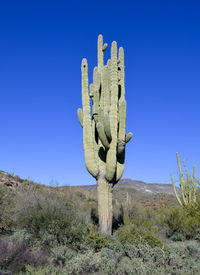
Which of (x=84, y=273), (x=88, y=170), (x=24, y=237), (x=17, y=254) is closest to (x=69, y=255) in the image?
(x=84, y=273)

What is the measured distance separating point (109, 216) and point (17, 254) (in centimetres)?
459

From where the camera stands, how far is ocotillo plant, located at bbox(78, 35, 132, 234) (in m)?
10.1

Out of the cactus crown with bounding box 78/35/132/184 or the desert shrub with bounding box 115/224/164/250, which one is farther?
the cactus crown with bounding box 78/35/132/184

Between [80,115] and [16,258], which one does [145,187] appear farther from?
[16,258]

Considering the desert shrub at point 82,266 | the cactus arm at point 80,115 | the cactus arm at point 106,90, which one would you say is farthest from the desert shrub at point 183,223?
the desert shrub at point 82,266

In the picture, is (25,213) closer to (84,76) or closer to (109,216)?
(109,216)

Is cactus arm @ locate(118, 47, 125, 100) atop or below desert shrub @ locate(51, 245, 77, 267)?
atop

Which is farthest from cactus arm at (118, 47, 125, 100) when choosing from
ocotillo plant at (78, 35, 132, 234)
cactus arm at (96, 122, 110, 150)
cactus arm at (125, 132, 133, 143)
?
cactus arm at (96, 122, 110, 150)

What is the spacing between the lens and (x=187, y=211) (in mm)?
13648

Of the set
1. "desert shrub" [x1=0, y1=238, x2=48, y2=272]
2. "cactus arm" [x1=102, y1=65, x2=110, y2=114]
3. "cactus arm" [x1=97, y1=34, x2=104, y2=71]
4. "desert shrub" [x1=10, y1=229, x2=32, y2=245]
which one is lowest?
"desert shrub" [x1=0, y1=238, x2=48, y2=272]

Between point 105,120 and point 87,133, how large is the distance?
1275 millimetres

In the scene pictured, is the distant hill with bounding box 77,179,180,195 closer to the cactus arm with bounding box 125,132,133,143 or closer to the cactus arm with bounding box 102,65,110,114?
the cactus arm with bounding box 125,132,133,143

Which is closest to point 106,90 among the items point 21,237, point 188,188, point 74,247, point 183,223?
point 74,247

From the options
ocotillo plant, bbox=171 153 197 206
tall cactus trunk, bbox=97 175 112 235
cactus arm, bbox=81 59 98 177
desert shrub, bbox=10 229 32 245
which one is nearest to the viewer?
desert shrub, bbox=10 229 32 245
